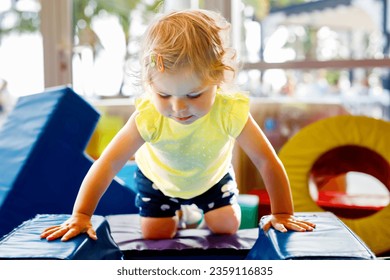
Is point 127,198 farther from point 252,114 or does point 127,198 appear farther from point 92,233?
point 252,114

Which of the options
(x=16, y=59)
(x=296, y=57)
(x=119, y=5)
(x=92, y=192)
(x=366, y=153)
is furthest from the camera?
(x=16, y=59)

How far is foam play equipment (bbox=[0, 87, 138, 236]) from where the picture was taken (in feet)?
2.90

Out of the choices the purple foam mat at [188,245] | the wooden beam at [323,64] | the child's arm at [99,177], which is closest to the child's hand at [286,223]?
the purple foam mat at [188,245]

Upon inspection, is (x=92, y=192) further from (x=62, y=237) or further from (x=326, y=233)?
(x=326, y=233)

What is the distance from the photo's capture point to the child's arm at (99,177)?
736 mm

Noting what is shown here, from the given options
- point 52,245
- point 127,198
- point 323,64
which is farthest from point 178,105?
point 323,64

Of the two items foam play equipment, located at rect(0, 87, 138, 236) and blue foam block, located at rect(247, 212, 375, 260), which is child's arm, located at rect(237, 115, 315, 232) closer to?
blue foam block, located at rect(247, 212, 375, 260)

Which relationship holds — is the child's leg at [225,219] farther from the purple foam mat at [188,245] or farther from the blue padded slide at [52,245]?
the blue padded slide at [52,245]

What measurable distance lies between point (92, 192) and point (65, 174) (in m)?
0.16

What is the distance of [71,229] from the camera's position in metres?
0.71

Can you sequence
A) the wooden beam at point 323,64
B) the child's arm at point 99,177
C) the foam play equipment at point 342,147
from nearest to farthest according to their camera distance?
the child's arm at point 99,177 < the foam play equipment at point 342,147 < the wooden beam at point 323,64

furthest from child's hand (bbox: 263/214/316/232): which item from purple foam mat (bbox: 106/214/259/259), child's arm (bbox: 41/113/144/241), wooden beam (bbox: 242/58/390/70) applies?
wooden beam (bbox: 242/58/390/70)
